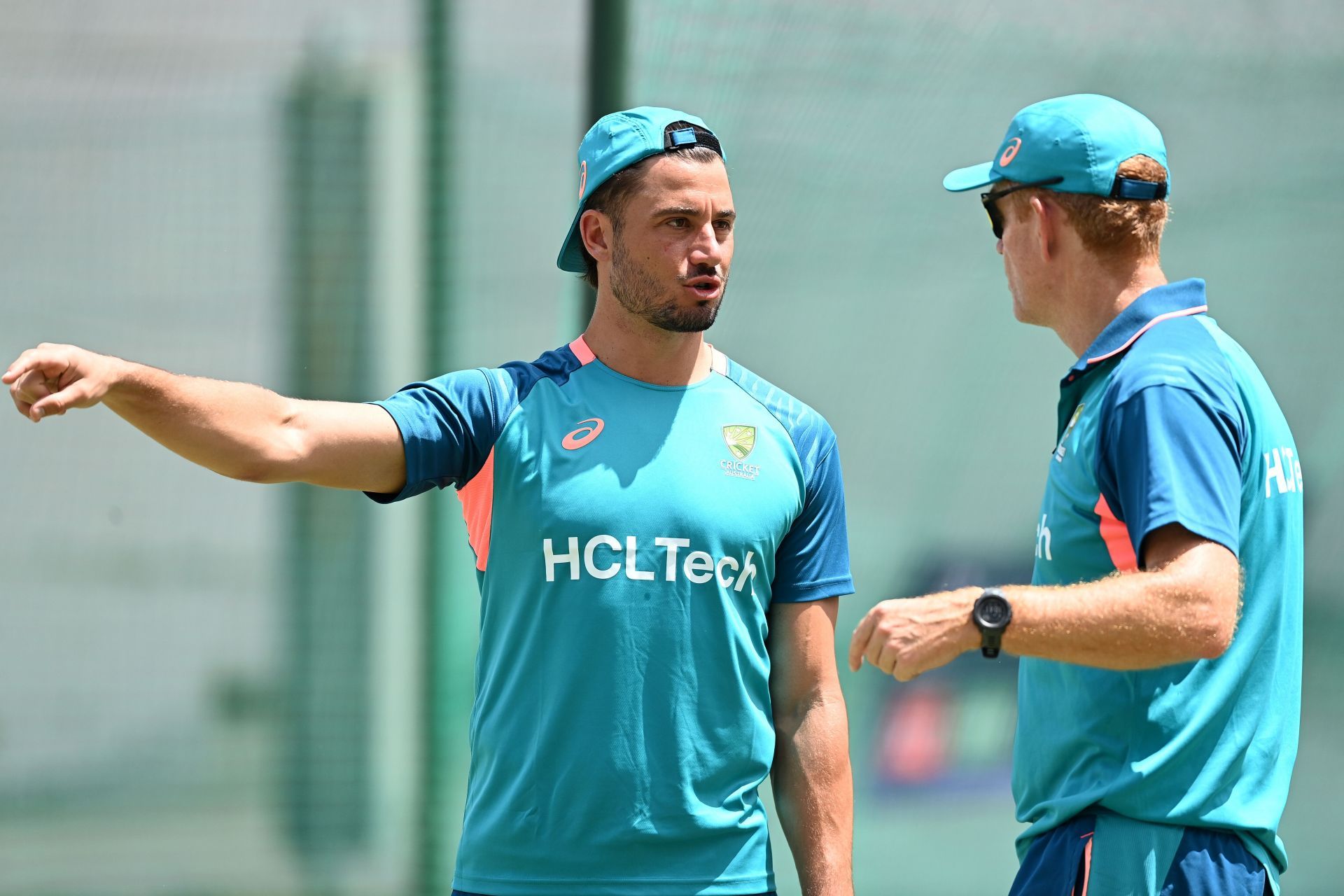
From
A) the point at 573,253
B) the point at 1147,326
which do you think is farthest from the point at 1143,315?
the point at 573,253

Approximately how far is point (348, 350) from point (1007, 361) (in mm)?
1870

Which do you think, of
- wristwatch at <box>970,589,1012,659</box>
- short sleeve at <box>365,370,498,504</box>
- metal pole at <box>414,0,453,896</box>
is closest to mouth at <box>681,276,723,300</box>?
short sleeve at <box>365,370,498,504</box>

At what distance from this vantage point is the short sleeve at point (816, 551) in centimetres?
242

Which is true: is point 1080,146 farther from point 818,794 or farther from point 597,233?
point 818,794

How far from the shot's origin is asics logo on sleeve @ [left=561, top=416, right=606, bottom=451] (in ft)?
7.60

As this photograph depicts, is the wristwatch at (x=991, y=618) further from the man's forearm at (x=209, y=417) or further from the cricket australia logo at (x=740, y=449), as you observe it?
the man's forearm at (x=209, y=417)

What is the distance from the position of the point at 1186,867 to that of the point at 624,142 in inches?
57.0

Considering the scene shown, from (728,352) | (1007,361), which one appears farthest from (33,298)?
(1007,361)

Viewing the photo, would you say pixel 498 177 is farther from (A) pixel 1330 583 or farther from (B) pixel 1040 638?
(A) pixel 1330 583

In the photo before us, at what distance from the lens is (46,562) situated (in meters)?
3.64

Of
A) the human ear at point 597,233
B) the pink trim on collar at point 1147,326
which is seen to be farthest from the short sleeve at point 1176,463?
the human ear at point 597,233

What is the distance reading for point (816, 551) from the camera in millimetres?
2434

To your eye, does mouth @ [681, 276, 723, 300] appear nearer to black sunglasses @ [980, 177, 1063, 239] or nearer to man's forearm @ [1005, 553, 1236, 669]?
black sunglasses @ [980, 177, 1063, 239]

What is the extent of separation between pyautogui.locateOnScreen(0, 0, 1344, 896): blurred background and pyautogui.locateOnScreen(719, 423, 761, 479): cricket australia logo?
154 centimetres
